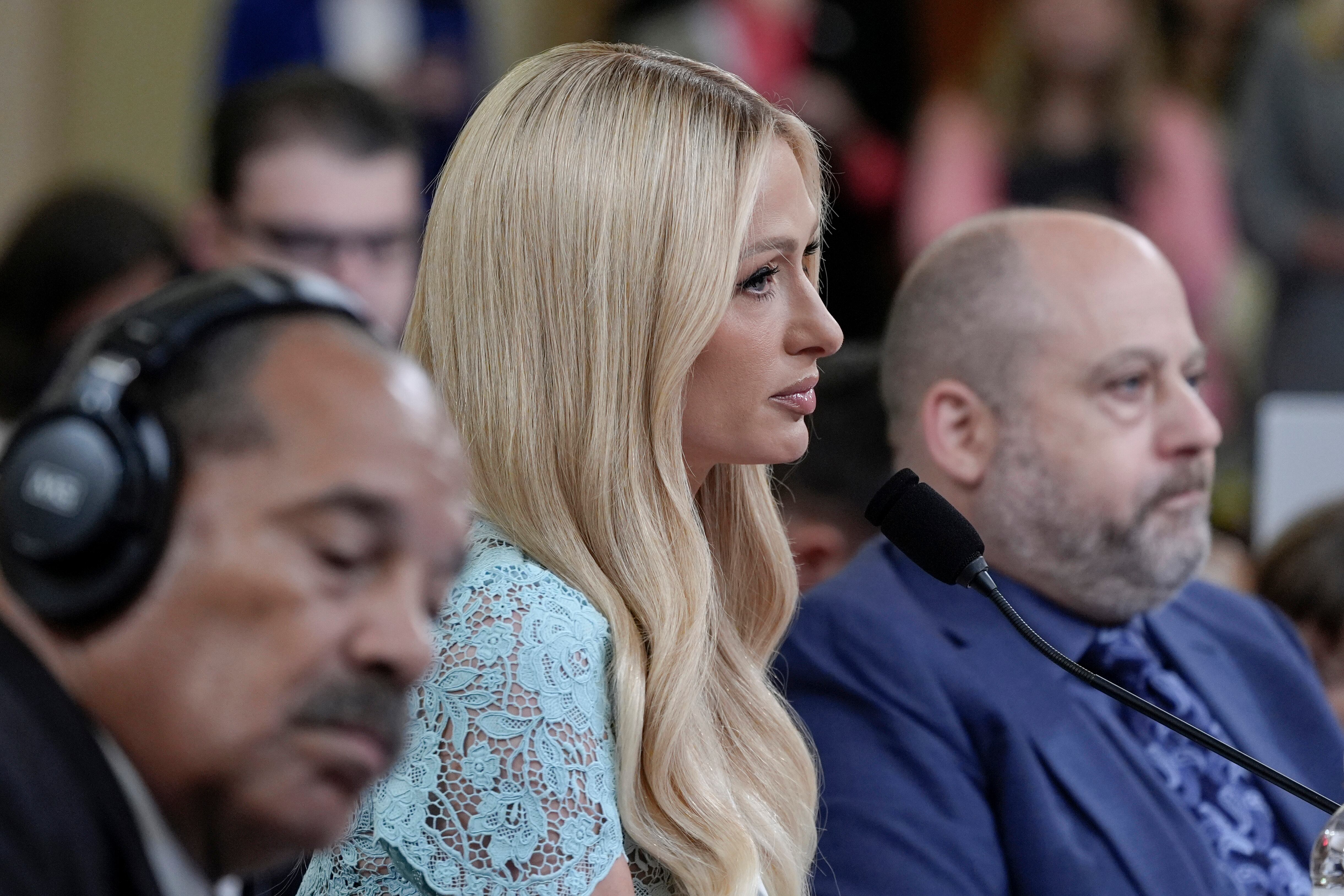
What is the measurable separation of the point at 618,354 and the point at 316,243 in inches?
63.8

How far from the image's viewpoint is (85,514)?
23.4 inches

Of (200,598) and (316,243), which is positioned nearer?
(200,598)

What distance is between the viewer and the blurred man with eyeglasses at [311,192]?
9.00 ft

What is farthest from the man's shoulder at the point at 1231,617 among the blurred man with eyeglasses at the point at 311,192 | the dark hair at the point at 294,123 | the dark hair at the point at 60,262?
the dark hair at the point at 60,262

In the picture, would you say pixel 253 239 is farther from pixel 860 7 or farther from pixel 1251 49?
pixel 1251 49

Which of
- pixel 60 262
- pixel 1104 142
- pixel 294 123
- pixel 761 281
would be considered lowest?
pixel 60 262

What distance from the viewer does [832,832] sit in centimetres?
144

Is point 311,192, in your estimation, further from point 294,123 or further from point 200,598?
point 200,598

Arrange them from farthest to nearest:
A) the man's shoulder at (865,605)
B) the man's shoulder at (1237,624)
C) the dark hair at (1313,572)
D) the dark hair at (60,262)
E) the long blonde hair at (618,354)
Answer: the dark hair at (60,262) → the dark hair at (1313,572) → the man's shoulder at (1237,624) → the man's shoulder at (865,605) → the long blonde hair at (618,354)

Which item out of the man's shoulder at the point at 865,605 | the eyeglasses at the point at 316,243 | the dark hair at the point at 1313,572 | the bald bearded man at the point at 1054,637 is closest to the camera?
the bald bearded man at the point at 1054,637

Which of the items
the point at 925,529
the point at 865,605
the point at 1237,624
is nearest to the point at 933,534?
the point at 925,529

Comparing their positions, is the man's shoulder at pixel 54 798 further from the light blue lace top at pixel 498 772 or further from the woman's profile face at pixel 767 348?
the woman's profile face at pixel 767 348

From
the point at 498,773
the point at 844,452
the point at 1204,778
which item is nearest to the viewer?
the point at 498,773

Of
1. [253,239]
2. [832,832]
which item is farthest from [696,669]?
[253,239]
